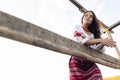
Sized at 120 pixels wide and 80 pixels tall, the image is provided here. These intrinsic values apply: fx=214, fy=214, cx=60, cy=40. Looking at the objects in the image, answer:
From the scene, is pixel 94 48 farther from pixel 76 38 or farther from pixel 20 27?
pixel 20 27

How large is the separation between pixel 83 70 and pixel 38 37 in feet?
3.58

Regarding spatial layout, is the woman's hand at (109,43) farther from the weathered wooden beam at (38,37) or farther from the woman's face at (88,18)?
the woman's face at (88,18)

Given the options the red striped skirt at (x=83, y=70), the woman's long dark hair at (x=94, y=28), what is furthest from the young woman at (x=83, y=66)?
the woman's long dark hair at (x=94, y=28)

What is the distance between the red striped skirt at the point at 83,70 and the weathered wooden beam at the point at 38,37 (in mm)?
305

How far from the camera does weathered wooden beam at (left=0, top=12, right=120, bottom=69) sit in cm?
155

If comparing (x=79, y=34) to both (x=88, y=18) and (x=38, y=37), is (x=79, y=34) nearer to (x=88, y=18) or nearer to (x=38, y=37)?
(x=88, y=18)

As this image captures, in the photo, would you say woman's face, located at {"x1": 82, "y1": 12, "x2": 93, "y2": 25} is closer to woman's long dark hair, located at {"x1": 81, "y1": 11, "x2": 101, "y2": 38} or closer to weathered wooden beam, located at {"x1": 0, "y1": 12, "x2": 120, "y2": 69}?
woman's long dark hair, located at {"x1": 81, "y1": 11, "x2": 101, "y2": 38}

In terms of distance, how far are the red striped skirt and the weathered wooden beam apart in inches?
12.0

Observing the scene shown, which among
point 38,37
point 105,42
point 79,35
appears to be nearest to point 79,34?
point 79,35

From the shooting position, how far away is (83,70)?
2.66 meters

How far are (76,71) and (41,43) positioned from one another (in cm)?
99

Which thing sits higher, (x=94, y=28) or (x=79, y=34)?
(x=94, y=28)

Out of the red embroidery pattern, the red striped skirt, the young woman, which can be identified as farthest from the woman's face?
the red striped skirt

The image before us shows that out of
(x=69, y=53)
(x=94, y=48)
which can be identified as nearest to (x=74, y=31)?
(x=94, y=48)
